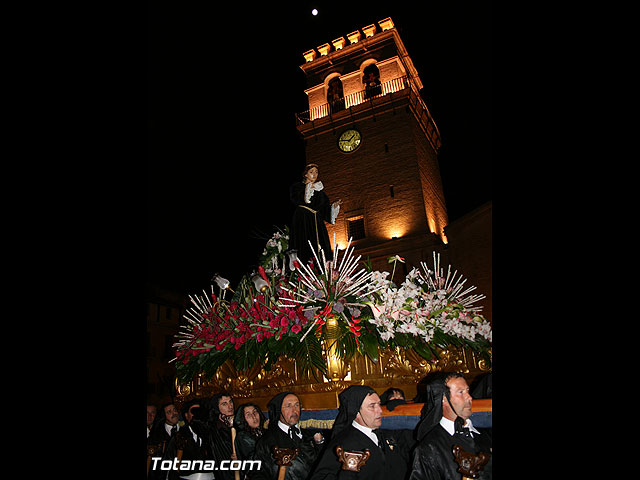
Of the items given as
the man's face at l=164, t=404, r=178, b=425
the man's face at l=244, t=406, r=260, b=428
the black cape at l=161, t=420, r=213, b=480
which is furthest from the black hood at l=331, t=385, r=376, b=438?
the man's face at l=164, t=404, r=178, b=425

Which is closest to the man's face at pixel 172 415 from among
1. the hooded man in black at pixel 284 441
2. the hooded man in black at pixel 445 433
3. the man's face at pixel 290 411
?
the hooded man in black at pixel 284 441

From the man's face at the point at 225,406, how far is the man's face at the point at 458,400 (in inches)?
103

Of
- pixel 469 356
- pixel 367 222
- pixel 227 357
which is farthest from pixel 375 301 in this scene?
pixel 367 222

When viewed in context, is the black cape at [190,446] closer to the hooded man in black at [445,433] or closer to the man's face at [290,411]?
the man's face at [290,411]

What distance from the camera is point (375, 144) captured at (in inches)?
906

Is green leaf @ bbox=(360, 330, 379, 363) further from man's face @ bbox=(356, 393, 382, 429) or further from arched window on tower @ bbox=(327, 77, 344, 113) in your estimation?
arched window on tower @ bbox=(327, 77, 344, 113)

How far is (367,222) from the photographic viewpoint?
73.0ft

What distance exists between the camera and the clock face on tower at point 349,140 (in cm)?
2341

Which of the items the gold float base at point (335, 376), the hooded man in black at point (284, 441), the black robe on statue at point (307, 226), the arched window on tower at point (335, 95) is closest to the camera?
the hooded man in black at point (284, 441)

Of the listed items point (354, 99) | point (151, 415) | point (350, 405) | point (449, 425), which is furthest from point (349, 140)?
point (449, 425)

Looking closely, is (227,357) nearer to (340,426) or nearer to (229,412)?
(229,412)

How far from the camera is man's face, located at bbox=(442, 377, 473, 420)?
11.4 ft

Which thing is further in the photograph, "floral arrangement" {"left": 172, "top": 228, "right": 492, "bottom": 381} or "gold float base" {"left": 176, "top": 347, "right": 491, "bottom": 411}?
"floral arrangement" {"left": 172, "top": 228, "right": 492, "bottom": 381}

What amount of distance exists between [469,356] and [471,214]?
14.4m
